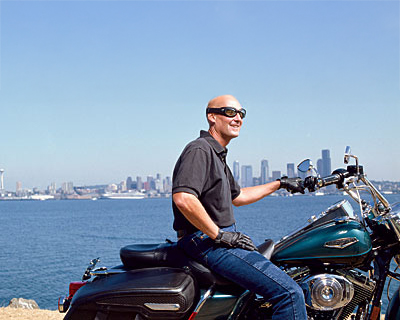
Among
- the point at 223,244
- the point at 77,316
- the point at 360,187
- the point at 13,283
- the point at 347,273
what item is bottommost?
the point at 13,283

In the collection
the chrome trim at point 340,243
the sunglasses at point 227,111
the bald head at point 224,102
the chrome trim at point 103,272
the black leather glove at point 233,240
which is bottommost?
the chrome trim at point 103,272

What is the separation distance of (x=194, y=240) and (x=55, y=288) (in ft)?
54.9

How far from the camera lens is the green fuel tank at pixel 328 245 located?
3748 millimetres

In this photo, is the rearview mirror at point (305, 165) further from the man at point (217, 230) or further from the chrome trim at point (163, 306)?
the chrome trim at point (163, 306)

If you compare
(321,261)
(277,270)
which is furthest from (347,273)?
(277,270)

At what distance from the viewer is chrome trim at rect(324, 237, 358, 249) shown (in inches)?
147

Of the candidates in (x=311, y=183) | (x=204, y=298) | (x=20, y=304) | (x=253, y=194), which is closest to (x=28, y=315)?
(x=20, y=304)

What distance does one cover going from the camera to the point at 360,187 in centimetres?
407

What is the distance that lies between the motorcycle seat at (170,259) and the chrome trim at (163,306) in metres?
0.27

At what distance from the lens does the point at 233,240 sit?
3525 millimetres

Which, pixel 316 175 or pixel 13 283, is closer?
pixel 316 175

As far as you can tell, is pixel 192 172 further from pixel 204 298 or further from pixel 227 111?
pixel 204 298

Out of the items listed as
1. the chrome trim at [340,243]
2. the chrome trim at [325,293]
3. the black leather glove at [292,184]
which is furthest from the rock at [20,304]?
the chrome trim at [340,243]

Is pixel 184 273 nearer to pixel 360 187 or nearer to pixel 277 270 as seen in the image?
pixel 277 270
